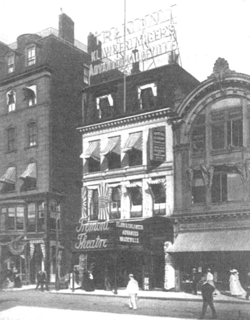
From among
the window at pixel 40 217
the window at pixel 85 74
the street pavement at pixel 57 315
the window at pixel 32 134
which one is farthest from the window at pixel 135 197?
the window at pixel 85 74

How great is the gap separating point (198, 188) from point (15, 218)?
1458 cm

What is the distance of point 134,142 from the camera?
30047 mm

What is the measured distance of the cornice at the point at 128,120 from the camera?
29.4 metres

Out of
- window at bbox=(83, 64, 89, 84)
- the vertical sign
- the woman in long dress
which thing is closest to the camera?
the woman in long dress

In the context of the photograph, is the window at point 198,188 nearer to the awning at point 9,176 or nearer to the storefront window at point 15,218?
the storefront window at point 15,218

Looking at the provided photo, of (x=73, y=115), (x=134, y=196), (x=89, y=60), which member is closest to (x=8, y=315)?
(x=134, y=196)

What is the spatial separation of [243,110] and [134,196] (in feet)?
28.7

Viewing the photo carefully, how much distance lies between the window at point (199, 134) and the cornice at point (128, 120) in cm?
206

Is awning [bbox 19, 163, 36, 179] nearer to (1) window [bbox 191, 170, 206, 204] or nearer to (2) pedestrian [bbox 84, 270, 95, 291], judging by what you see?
(2) pedestrian [bbox 84, 270, 95, 291]

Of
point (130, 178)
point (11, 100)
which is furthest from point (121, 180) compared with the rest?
point (11, 100)

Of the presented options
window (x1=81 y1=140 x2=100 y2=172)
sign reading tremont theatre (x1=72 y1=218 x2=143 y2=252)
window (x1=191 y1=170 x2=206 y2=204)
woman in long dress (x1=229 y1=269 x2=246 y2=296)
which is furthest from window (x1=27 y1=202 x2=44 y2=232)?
woman in long dress (x1=229 y1=269 x2=246 y2=296)

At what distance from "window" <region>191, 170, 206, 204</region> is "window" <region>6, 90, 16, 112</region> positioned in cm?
1635

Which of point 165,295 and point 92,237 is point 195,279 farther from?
point 92,237

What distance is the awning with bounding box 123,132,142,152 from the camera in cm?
2992
